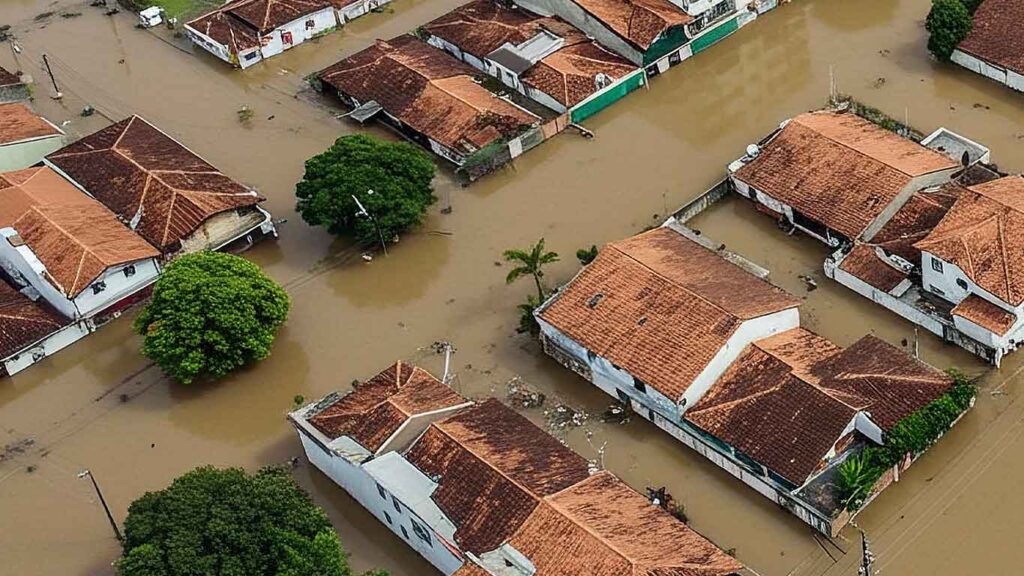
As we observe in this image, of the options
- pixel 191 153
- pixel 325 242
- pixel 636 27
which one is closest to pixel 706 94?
pixel 636 27

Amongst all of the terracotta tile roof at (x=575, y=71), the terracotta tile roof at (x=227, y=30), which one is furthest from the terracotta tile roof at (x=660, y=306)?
the terracotta tile roof at (x=227, y=30)

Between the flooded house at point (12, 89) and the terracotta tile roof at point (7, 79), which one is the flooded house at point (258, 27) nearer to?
the flooded house at point (12, 89)

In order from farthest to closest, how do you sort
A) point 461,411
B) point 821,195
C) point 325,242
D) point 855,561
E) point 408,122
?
point 408,122 → point 325,242 → point 821,195 → point 461,411 → point 855,561

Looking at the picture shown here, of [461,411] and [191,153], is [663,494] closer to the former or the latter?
[461,411]

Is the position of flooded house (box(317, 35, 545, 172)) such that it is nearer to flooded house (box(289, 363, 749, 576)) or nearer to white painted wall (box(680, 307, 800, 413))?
flooded house (box(289, 363, 749, 576))

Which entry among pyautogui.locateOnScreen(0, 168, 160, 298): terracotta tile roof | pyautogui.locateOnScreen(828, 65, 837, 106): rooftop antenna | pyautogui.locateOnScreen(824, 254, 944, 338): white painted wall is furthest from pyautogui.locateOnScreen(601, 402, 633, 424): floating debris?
pyautogui.locateOnScreen(828, 65, 837, 106): rooftop antenna

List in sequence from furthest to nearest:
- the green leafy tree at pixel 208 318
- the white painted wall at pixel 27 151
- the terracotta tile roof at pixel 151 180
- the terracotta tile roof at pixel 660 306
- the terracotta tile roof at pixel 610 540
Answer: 1. the white painted wall at pixel 27 151
2. the terracotta tile roof at pixel 151 180
3. the green leafy tree at pixel 208 318
4. the terracotta tile roof at pixel 660 306
5. the terracotta tile roof at pixel 610 540

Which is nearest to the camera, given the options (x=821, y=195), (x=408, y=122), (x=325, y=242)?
(x=821, y=195)

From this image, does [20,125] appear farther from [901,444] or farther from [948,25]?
[901,444]
